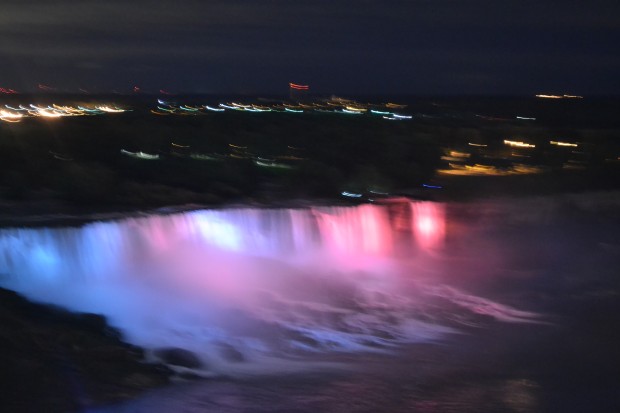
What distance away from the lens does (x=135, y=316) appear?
1425 cm

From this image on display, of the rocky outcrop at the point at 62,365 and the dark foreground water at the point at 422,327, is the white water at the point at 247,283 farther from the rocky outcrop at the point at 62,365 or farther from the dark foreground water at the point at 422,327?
the rocky outcrop at the point at 62,365

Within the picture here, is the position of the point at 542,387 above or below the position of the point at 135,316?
below

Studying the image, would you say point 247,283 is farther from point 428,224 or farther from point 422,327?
point 428,224

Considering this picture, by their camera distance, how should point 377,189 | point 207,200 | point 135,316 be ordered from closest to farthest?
1. point 135,316
2. point 207,200
3. point 377,189

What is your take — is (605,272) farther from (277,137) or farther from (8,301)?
(277,137)

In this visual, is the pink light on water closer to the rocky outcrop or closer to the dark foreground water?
the dark foreground water

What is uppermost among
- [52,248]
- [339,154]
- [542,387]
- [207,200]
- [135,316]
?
[339,154]

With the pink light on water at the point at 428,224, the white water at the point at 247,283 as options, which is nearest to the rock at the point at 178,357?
the white water at the point at 247,283

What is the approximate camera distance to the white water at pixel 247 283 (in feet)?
45.1

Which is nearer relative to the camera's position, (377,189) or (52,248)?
(52,248)

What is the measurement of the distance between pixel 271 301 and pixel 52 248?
4.50 metres

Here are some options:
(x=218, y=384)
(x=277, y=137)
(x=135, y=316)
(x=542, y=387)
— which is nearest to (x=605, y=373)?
(x=542, y=387)

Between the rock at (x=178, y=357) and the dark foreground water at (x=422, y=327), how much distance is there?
0.92 feet

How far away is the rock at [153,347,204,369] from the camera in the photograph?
1187 cm
